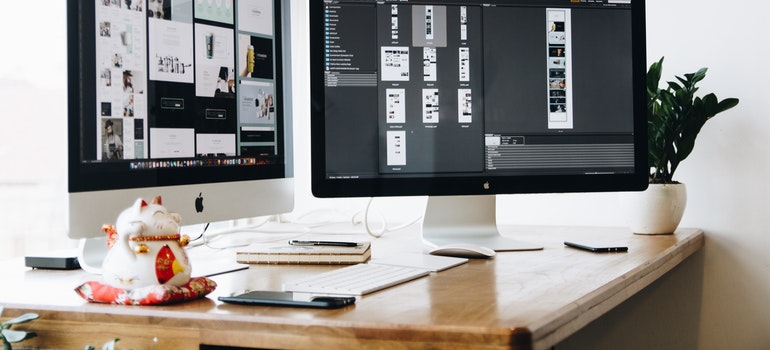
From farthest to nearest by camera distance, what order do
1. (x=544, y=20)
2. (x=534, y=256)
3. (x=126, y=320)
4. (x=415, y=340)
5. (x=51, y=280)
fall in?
1. (x=544, y=20)
2. (x=534, y=256)
3. (x=51, y=280)
4. (x=126, y=320)
5. (x=415, y=340)

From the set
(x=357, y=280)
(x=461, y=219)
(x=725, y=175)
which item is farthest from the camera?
(x=725, y=175)

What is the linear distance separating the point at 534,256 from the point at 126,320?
0.72 metres

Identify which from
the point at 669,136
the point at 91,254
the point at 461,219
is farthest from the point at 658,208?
the point at 91,254

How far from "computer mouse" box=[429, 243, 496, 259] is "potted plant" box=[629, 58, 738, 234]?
47 cm

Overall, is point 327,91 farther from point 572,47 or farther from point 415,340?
point 415,340

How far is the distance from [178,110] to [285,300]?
0.49 metres

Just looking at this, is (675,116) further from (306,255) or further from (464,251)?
(306,255)

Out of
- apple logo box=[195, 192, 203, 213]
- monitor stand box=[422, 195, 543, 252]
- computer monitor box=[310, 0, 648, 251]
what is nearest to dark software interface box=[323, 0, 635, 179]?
computer monitor box=[310, 0, 648, 251]

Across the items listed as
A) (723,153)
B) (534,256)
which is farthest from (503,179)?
(723,153)

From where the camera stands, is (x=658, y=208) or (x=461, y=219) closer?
(x=461, y=219)

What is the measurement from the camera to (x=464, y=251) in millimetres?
1371

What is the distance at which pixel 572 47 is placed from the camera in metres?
1.50

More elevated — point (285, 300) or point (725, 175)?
point (725, 175)

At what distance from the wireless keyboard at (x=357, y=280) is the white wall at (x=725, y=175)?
0.92 meters
